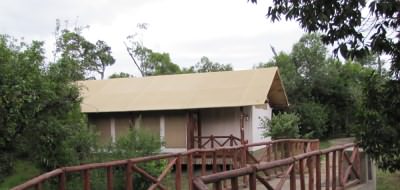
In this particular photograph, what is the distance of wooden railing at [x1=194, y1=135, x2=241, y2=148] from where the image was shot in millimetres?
18828

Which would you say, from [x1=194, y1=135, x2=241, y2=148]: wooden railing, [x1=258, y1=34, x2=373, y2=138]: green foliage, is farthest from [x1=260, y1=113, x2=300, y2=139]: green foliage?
[x1=258, y1=34, x2=373, y2=138]: green foliage

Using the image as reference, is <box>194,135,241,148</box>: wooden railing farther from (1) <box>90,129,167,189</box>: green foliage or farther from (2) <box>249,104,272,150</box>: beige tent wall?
(1) <box>90,129,167,189</box>: green foliage

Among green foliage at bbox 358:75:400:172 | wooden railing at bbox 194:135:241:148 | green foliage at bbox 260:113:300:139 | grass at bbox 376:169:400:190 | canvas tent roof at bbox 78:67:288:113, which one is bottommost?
grass at bbox 376:169:400:190

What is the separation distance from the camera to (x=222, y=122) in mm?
19797

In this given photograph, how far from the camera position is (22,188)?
5055 millimetres

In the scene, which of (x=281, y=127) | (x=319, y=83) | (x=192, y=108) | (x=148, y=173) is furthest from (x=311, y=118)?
(x=148, y=173)

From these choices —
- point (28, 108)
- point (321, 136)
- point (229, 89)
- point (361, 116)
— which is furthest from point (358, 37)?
point (321, 136)

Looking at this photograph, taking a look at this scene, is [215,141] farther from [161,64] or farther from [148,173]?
[161,64]

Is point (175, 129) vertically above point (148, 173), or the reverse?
point (175, 129)

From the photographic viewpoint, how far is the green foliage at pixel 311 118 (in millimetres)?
28797

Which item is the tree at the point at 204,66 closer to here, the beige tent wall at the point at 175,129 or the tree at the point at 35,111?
the beige tent wall at the point at 175,129

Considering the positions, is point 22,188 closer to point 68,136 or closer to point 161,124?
point 68,136

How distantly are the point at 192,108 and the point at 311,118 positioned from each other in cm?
1223

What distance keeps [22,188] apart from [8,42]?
5.85 meters
